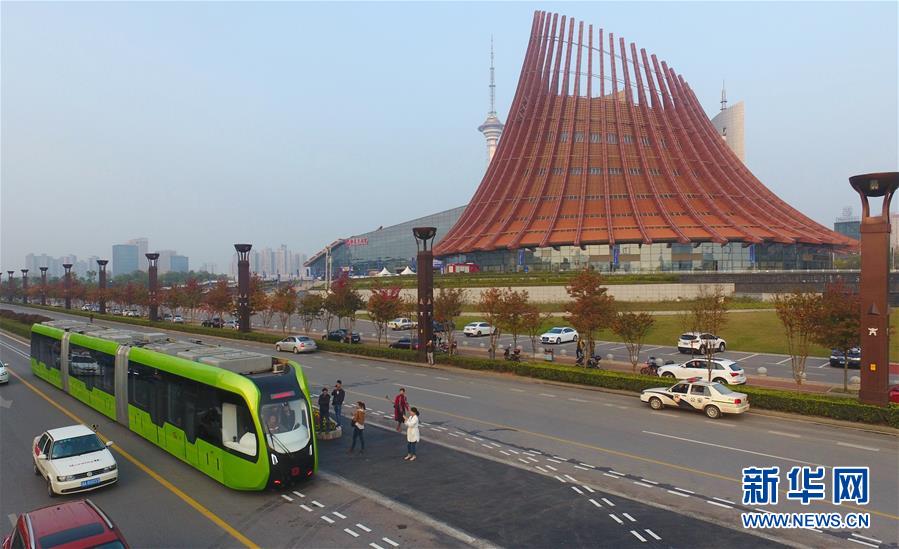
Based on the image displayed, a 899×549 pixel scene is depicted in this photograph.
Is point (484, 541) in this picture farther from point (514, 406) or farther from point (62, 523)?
point (514, 406)

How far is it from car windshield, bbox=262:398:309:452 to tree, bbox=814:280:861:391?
20319 mm

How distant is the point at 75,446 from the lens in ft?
42.3

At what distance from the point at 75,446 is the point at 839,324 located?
2532cm

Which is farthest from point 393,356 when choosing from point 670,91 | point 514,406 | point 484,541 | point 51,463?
point 670,91

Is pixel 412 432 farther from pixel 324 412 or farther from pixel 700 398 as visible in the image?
pixel 700 398

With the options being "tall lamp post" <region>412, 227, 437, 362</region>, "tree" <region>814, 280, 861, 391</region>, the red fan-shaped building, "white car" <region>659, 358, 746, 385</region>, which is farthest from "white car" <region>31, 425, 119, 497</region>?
the red fan-shaped building

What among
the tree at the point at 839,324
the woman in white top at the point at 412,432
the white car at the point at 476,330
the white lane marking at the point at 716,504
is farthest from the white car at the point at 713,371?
the white car at the point at 476,330

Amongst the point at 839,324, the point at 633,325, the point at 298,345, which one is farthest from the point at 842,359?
the point at 298,345

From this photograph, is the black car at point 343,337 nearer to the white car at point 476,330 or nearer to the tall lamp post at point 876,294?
the white car at point 476,330

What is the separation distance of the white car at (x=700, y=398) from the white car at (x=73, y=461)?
17.4 metres

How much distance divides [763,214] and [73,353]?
74419 millimetres

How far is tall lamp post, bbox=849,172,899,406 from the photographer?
18781 mm

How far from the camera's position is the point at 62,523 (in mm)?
8219

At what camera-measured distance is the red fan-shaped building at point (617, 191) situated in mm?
68625
